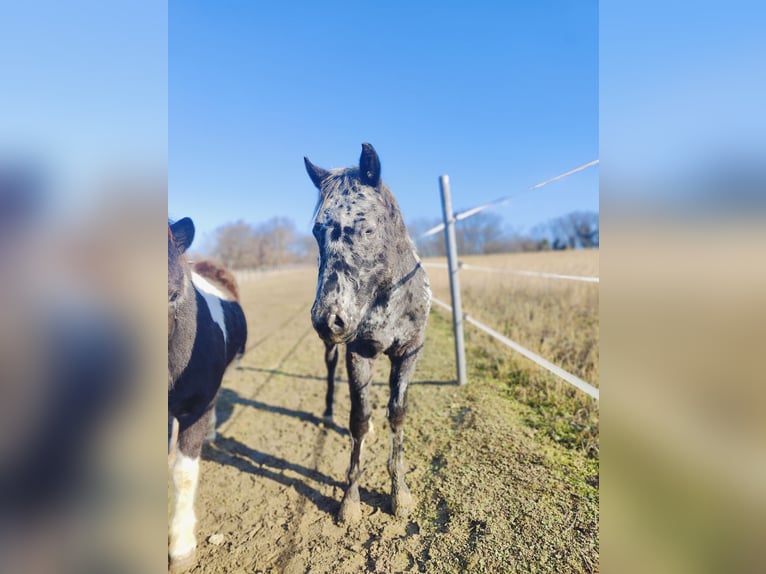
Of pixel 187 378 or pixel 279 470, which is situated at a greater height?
pixel 187 378

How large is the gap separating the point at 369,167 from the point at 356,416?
1576 millimetres

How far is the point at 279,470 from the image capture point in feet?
9.82

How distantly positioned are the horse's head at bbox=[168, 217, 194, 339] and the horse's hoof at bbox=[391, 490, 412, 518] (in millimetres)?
1768

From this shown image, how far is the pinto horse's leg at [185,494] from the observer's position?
1999mm

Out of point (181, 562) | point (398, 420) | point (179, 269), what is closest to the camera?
point (179, 269)

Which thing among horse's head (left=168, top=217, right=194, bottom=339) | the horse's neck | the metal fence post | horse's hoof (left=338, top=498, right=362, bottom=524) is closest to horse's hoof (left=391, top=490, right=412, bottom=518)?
horse's hoof (left=338, top=498, right=362, bottom=524)

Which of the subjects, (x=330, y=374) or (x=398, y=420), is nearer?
(x=398, y=420)

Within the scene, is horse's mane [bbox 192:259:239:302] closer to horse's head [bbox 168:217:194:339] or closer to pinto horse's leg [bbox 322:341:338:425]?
pinto horse's leg [bbox 322:341:338:425]

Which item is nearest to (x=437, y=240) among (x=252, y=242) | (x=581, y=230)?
(x=581, y=230)

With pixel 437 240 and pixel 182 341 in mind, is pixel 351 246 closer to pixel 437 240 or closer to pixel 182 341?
pixel 182 341

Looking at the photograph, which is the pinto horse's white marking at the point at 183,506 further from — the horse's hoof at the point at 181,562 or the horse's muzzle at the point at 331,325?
the horse's muzzle at the point at 331,325

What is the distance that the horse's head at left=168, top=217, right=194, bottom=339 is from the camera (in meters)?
1.61

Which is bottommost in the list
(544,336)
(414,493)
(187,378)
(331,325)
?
(414,493)
